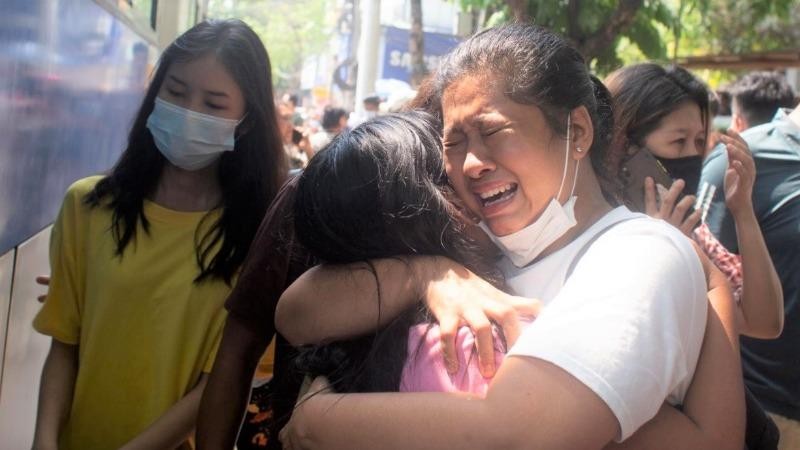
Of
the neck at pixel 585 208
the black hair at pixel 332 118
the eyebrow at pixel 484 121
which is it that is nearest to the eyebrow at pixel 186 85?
the eyebrow at pixel 484 121

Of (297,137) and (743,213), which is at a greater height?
(743,213)

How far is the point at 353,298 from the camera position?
5.00 ft

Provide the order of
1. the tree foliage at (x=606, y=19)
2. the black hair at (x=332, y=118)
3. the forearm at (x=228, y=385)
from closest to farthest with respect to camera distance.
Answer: the forearm at (x=228, y=385) < the tree foliage at (x=606, y=19) < the black hair at (x=332, y=118)

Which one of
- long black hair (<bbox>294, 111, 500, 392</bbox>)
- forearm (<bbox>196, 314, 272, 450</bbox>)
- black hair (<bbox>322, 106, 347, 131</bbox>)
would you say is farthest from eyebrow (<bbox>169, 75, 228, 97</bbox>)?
black hair (<bbox>322, 106, 347, 131</bbox>)

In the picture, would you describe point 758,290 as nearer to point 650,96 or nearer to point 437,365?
point 650,96

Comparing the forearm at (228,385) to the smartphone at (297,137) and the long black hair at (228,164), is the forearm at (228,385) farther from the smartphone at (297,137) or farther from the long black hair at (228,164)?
the smartphone at (297,137)

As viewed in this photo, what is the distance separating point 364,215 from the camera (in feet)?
5.00

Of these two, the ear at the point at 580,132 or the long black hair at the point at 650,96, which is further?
the long black hair at the point at 650,96

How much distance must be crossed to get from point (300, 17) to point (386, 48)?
3018 centimetres

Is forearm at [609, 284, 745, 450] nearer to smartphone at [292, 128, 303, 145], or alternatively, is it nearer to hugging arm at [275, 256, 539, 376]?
hugging arm at [275, 256, 539, 376]

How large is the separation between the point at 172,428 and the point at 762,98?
149 inches

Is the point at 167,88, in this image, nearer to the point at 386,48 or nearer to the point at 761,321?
the point at 761,321

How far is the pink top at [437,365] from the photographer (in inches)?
53.4

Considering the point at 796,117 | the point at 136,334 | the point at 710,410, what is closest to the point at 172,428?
the point at 136,334
